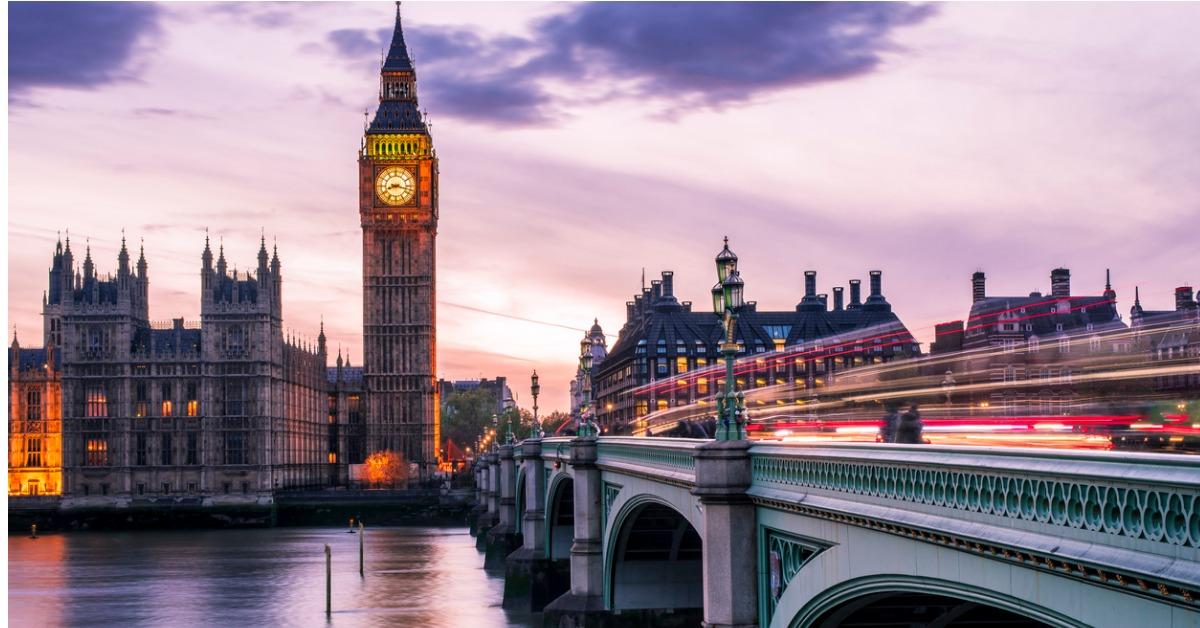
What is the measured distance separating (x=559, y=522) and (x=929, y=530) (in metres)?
46.0

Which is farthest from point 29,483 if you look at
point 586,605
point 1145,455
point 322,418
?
point 1145,455

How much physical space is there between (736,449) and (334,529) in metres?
104

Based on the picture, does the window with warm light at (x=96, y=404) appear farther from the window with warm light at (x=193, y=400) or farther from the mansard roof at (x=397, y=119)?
the mansard roof at (x=397, y=119)

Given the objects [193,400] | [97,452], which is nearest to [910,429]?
[193,400]

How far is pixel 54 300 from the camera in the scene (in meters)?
157

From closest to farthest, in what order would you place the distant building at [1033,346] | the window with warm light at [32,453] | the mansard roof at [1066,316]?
the distant building at [1033,346] → the mansard roof at [1066,316] → the window with warm light at [32,453]

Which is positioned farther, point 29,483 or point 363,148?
point 363,148

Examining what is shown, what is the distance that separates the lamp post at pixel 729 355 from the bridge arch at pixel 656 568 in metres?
15.7

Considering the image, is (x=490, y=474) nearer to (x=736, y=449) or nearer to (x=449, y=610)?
(x=449, y=610)

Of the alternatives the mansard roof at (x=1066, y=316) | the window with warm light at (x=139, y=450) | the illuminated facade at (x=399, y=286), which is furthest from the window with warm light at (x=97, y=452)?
the mansard roof at (x=1066, y=316)

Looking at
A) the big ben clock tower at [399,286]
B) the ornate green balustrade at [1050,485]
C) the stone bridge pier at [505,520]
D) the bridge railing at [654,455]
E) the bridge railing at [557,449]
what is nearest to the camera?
the ornate green balustrade at [1050,485]

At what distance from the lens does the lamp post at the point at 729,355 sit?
73.0 ft

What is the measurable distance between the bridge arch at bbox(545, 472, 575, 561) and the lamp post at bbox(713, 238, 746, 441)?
3151 centimetres

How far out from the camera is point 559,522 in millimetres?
58938
